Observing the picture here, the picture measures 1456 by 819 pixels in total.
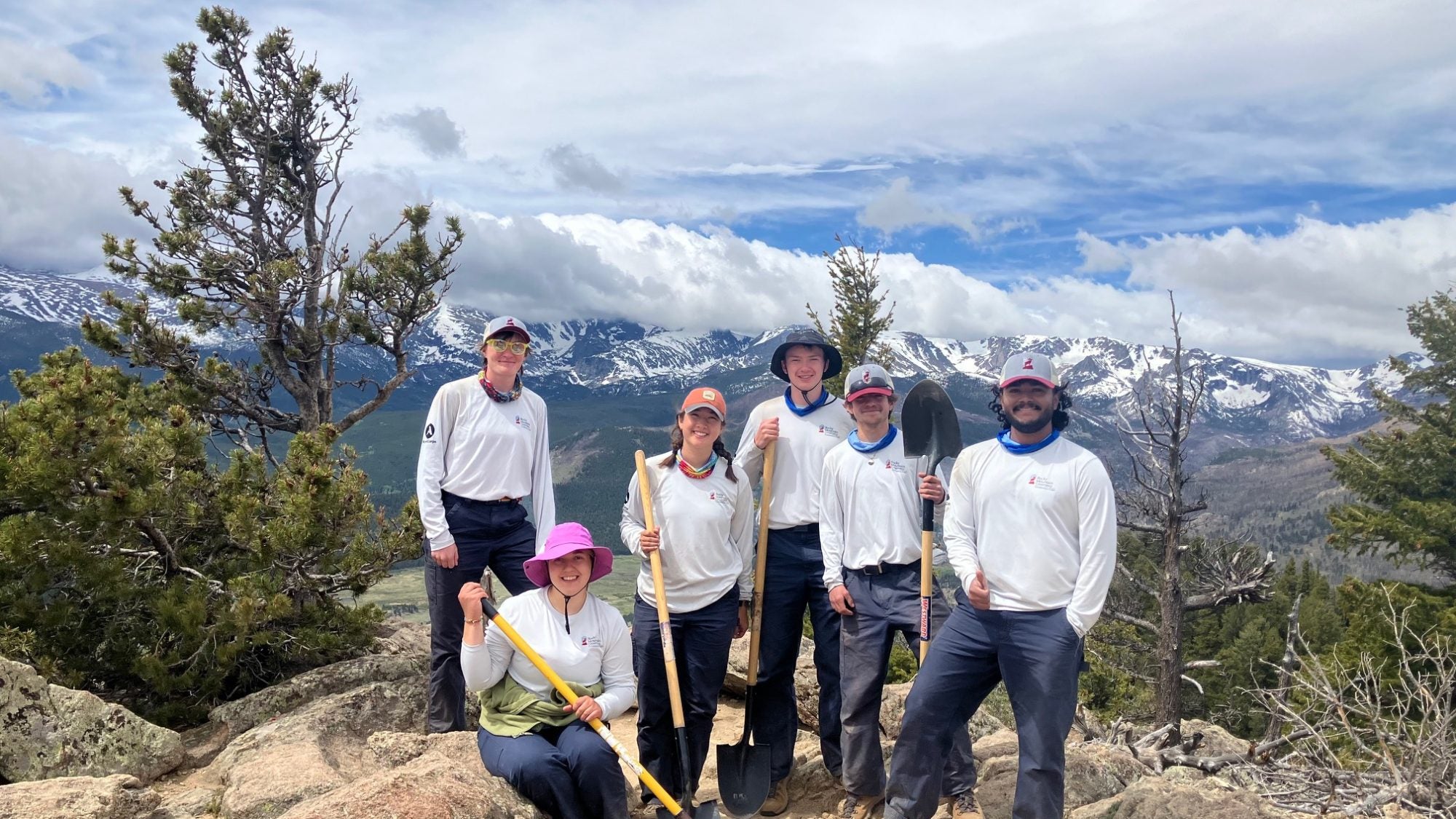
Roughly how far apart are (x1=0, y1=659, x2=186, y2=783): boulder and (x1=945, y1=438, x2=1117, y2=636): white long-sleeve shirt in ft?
19.1

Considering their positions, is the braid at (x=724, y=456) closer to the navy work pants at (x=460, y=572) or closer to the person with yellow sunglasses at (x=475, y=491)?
the person with yellow sunglasses at (x=475, y=491)

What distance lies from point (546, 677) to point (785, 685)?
196 centimetres

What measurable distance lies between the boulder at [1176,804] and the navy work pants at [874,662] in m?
0.86

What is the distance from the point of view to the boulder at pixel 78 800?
424 centimetres

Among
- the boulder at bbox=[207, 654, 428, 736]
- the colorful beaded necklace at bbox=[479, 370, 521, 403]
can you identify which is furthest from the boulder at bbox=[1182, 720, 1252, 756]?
the boulder at bbox=[207, 654, 428, 736]

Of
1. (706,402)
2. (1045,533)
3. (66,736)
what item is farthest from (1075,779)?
(66,736)

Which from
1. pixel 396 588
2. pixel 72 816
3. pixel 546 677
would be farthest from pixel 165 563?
pixel 396 588

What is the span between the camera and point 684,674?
18.7ft

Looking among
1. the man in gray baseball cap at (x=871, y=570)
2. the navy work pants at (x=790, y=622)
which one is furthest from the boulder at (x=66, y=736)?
the man in gray baseball cap at (x=871, y=570)

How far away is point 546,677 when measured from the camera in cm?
488

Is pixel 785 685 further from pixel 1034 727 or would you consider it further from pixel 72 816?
pixel 72 816

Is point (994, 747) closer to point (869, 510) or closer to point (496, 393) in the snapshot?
point (869, 510)

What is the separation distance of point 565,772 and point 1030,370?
11.2 feet

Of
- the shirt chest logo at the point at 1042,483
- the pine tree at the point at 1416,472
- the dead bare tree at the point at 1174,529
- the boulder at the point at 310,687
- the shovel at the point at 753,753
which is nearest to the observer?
the shirt chest logo at the point at 1042,483
